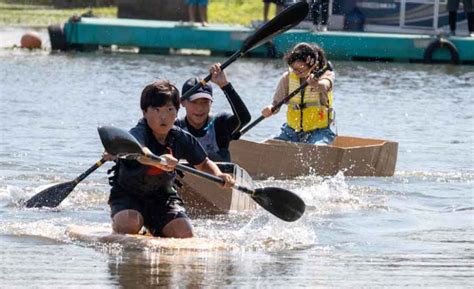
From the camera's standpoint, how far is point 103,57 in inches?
1088

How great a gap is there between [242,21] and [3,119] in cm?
1584

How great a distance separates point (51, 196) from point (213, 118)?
1349mm

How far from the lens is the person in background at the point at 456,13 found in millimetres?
26891

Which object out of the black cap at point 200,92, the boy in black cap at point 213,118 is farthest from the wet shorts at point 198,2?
the black cap at point 200,92

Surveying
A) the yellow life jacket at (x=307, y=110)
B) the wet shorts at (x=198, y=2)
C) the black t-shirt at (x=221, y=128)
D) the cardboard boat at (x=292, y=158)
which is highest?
the black t-shirt at (x=221, y=128)

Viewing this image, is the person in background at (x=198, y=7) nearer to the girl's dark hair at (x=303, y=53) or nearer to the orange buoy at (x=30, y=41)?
the orange buoy at (x=30, y=41)

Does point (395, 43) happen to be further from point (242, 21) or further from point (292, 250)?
point (292, 250)

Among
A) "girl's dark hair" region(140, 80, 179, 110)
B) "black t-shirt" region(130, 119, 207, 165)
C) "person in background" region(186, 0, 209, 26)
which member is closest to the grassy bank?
"person in background" region(186, 0, 209, 26)

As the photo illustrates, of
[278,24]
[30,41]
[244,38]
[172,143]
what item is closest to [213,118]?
[278,24]

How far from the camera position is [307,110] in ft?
43.9

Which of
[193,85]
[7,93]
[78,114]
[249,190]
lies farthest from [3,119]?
[249,190]

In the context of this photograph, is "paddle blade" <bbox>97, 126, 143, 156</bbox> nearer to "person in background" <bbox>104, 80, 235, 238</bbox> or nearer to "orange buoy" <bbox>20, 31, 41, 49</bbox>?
"person in background" <bbox>104, 80, 235, 238</bbox>

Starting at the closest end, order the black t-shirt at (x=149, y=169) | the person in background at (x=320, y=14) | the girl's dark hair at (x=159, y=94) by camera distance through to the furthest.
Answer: the girl's dark hair at (x=159, y=94), the black t-shirt at (x=149, y=169), the person in background at (x=320, y=14)

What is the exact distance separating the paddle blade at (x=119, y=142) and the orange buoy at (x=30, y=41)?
19608mm
